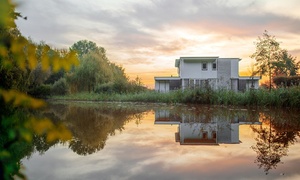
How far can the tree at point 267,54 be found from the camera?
27562 millimetres

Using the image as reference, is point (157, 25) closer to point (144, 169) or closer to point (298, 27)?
point (298, 27)

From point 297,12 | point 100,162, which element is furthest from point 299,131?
point 297,12

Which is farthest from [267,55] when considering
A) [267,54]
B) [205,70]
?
[205,70]

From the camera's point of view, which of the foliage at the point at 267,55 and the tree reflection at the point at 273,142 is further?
the foliage at the point at 267,55

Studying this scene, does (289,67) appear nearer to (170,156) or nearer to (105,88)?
(105,88)

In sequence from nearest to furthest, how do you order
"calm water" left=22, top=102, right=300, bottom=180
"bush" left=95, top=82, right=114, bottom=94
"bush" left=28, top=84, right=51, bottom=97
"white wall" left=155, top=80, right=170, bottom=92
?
1. "calm water" left=22, top=102, right=300, bottom=180
2. "bush" left=28, top=84, right=51, bottom=97
3. "bush" left=95, top=82, right=114, bottom=94
4. "white wall" left=155, top=80, right=170, bottom=92

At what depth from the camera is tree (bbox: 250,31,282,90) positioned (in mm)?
27562

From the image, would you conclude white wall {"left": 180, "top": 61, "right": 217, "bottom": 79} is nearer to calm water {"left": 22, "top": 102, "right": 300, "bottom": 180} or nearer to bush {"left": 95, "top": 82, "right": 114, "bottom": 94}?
bush {"left": 95, "top": 82, "right": 114, "bottom": 94}

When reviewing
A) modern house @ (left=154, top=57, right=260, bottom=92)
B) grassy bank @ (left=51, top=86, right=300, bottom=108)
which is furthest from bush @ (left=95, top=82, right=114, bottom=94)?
grassy bank @ (left=51, top=86, right=300, bottom=108)

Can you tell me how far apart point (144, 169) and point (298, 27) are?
18945 mm

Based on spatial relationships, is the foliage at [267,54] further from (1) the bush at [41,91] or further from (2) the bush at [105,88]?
(1) the bush at [41,91]

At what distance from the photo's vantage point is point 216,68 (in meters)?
38.2

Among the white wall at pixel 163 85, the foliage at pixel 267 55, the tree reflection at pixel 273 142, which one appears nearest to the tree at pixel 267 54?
the foliage at pixel 267 55

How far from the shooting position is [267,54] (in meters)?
27.8
